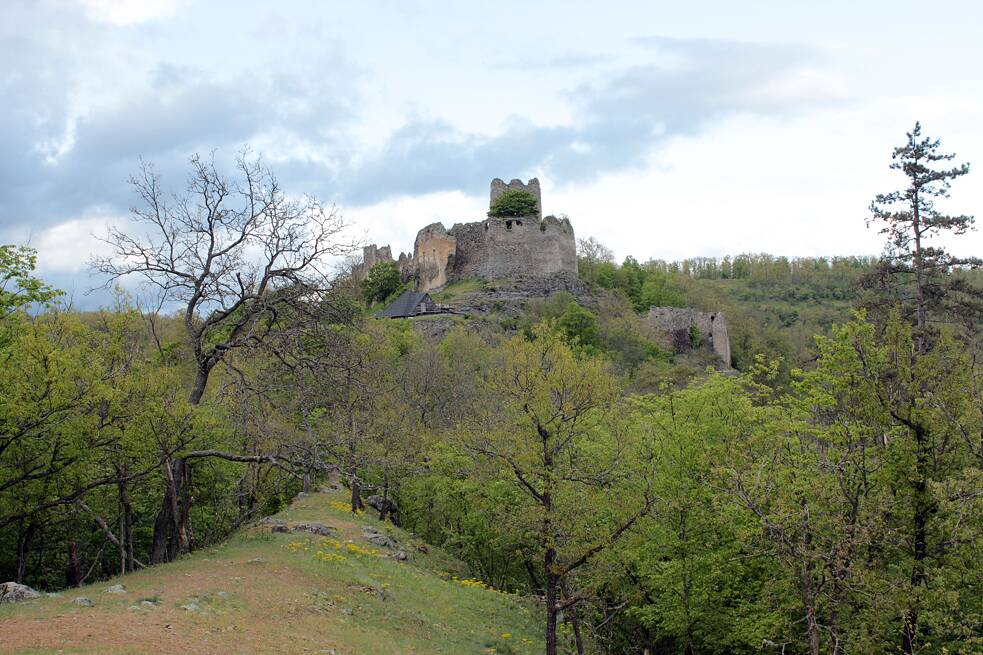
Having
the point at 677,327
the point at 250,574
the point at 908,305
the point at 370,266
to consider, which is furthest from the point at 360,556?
the point at 370,266

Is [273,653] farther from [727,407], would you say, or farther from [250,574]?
[727,407]

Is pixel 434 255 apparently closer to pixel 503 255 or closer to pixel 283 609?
pixel 503 255

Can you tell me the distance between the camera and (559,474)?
667 inches

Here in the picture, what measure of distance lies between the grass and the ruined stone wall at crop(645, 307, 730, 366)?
44.9 metres

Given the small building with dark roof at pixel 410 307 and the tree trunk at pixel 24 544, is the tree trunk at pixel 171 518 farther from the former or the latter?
the small building with dark roof at pixel 410 307

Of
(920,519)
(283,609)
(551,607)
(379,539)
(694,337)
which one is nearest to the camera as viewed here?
(283,609)

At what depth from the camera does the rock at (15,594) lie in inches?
531

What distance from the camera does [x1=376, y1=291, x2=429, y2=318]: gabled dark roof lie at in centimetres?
6203

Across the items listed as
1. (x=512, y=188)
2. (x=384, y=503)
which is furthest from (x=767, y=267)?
(x=384, y=503)

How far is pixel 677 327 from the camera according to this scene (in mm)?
66562

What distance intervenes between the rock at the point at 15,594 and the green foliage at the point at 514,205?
62651 mm

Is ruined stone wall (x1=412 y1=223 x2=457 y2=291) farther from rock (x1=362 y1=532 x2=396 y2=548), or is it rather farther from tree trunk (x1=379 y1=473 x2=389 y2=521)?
rock (x1=362 y1=532 x2=396 y2=548)

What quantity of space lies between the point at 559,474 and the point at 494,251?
55.5 metres

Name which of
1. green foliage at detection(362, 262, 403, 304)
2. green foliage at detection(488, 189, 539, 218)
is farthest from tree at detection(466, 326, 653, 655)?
green foliage at detection(488, 189, 539, 218)
